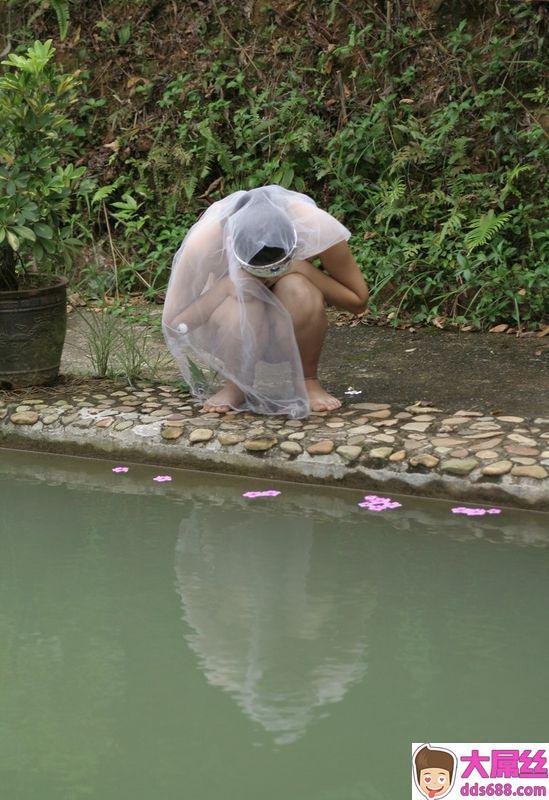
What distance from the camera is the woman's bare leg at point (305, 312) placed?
14.3ft

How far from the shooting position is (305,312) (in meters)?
4.36

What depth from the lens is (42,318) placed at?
16.0 ft

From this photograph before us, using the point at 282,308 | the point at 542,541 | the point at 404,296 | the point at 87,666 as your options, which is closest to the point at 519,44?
the point at 404,296

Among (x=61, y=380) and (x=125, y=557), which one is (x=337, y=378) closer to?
(x=61, y=380)

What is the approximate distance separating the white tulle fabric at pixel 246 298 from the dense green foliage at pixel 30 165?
0.74 m

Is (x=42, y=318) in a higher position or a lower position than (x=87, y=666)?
higher

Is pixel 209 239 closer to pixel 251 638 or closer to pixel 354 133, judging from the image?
pixel 251 638

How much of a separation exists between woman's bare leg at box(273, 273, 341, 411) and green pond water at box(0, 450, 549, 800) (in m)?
0.58

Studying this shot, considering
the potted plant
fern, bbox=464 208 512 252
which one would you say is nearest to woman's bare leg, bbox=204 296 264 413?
the potted plant

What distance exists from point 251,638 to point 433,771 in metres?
0.82

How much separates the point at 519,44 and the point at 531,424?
3.06 metres

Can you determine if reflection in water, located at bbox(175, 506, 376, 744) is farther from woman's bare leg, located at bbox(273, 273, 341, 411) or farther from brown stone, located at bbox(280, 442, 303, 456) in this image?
woman's bare leg, located at bbox(273, 273, 341, 411)

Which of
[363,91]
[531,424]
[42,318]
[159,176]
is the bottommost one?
[531,424]
